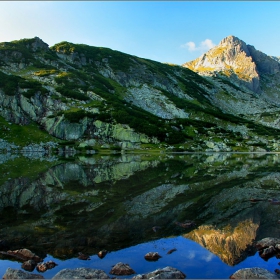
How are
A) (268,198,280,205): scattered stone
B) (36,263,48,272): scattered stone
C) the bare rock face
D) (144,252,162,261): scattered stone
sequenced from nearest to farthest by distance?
1. (36,263,48,272): scattered stone
2. (144,252,162,261): scattered stone
3. the bare rock face
4. (268,198,280,205): scattered stone

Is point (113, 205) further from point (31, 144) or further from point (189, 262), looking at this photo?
point (31, 144)

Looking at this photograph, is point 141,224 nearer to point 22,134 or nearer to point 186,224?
point 186,224

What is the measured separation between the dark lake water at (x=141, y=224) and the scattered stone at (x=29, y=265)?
346mm

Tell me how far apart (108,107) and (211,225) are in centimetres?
11156

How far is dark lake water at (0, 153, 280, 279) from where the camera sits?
13.1 metres

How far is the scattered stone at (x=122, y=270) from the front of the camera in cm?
1165

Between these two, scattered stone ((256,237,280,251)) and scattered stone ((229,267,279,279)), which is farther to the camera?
scattered stone ((256,237,280,251))

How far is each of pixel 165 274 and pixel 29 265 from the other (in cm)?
629

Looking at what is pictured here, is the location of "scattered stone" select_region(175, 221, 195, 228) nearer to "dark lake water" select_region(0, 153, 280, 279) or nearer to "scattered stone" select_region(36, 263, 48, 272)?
"dark lake water" select_region(0, 153, 280, 279)

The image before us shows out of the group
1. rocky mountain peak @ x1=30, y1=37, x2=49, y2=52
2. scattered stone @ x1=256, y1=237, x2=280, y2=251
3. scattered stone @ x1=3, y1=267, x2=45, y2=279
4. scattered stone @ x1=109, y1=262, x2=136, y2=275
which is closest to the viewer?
scattered stone @ x1=3, y1=267, x2=45, y2=279

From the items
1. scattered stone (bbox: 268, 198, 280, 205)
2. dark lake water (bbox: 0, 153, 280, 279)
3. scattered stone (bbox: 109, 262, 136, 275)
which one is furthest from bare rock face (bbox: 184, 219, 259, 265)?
scattered stone (bbox: 268, 198, 280, 205)

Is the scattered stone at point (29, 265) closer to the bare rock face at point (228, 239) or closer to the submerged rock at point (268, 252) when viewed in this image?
the bare rock face at point (228, 239)

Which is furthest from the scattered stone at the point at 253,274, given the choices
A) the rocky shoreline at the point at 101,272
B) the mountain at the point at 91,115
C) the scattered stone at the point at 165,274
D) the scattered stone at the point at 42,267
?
the mountain at the point at 91,115

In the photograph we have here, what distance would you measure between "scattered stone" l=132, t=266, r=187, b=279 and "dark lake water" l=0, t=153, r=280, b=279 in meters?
0.73
